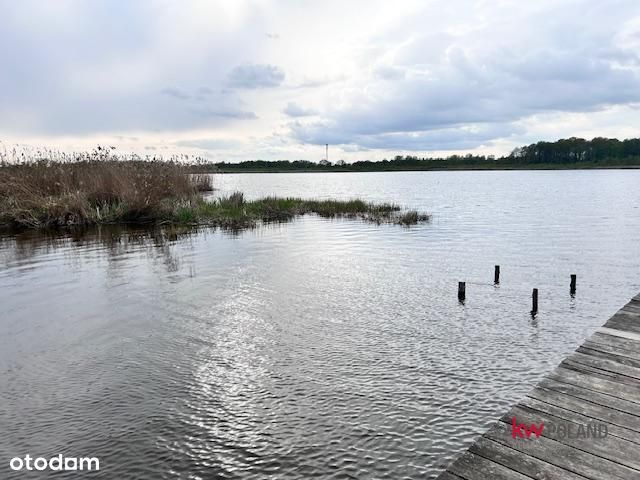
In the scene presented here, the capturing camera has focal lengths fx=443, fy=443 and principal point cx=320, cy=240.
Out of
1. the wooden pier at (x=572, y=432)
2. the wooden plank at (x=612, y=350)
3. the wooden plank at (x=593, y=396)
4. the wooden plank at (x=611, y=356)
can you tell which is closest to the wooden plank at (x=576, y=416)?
the wooden pier at (x=572, y=432)

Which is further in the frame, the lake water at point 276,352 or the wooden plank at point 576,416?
the lake water at point 276,352

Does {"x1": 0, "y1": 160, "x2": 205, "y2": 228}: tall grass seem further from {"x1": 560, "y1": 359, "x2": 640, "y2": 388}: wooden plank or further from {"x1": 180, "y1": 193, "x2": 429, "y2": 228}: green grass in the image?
{"x1": 560, "y1": 359, "x2": 640, "y2": 388}: wooden plank

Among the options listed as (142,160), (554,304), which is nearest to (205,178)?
(142,160)

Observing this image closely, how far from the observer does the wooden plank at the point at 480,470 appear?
152 inches

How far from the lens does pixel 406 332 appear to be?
30.6 feet

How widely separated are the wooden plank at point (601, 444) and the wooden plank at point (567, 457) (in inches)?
2.4

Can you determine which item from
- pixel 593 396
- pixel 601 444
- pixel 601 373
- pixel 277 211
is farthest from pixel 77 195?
pixel 601 444

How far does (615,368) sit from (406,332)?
13.1ft

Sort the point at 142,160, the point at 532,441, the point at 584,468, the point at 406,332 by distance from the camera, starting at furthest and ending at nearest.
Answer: the point at 142,160, the point at 406,332, the point at 532,441, the point at 584,468

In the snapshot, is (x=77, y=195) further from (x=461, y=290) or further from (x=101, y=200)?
(x=461, y=290)

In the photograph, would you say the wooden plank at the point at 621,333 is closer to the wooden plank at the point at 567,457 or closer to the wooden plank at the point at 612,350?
the wooden plank at the point at 612,350

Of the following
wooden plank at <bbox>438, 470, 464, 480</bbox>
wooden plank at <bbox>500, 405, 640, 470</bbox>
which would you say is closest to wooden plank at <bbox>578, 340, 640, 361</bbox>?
wooden plank at <bbox>500, 405, 640, 470</bbox>

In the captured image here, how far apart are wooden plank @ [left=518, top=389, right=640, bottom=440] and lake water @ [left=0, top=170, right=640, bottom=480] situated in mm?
999

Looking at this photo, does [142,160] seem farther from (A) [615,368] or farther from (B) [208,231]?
(A) [615,368]
